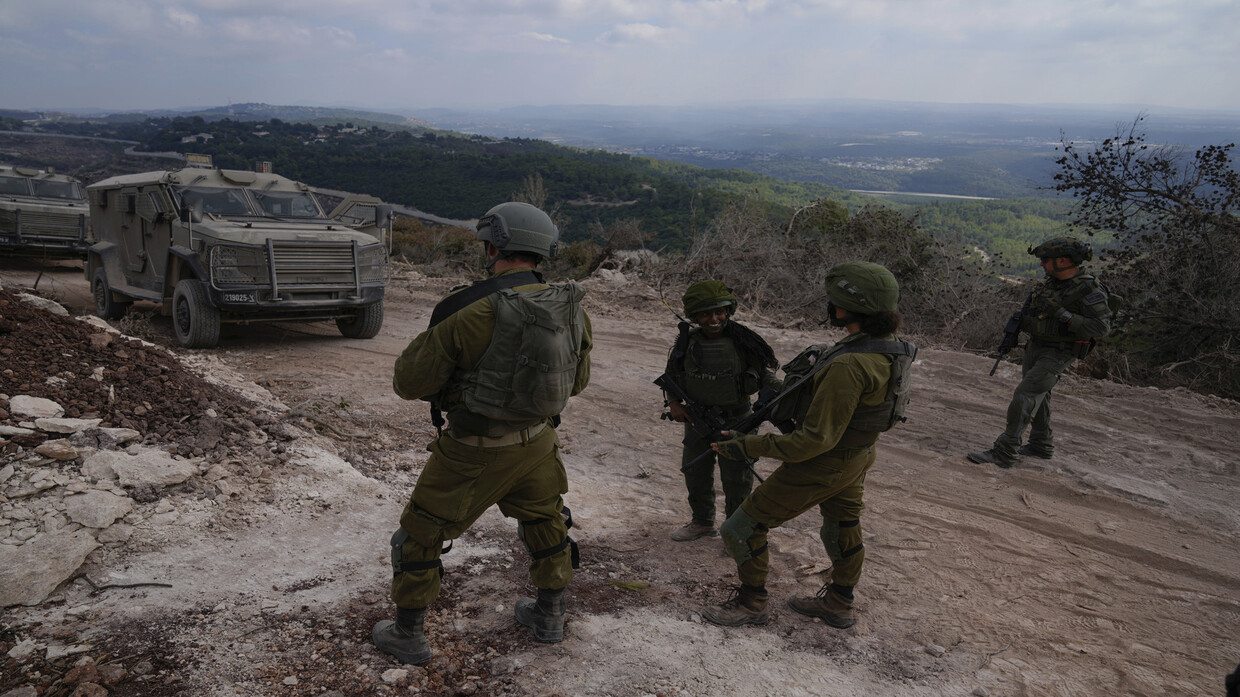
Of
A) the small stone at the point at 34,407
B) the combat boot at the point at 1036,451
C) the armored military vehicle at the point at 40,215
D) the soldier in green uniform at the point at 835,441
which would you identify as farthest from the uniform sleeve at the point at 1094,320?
the armored military vehicle at the point at 40,215

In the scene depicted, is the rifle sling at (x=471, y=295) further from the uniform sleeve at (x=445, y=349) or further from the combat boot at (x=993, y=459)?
the combat boot at (x=993, y=459)

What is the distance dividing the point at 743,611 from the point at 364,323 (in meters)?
6.56

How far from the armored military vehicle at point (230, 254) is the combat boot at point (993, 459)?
6.26 m

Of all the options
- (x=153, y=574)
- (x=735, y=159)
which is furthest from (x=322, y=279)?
(x=735, y=159)

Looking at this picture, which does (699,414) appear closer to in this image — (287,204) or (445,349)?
(445,349)

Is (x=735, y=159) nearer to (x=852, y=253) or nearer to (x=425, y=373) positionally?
(x=852, y=253)

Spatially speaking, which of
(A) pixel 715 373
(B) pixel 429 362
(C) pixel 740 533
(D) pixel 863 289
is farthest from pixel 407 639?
(D) pixel 863 289

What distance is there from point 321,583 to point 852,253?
438 inches

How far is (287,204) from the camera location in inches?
335

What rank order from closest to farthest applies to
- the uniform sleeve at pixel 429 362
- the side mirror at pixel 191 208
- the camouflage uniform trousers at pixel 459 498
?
the uniform sleeve at pixel 429 362 → the camouflage uniform trousers at pixel 459 498 → the side mirror at pixel 191 208

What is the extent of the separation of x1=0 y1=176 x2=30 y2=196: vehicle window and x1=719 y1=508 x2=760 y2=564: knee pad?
1545 cm

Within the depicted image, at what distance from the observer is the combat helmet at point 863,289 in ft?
9.01

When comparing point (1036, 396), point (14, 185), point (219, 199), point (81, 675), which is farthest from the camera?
point (14, 185)

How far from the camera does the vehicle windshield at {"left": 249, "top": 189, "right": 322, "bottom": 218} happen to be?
8336mm
